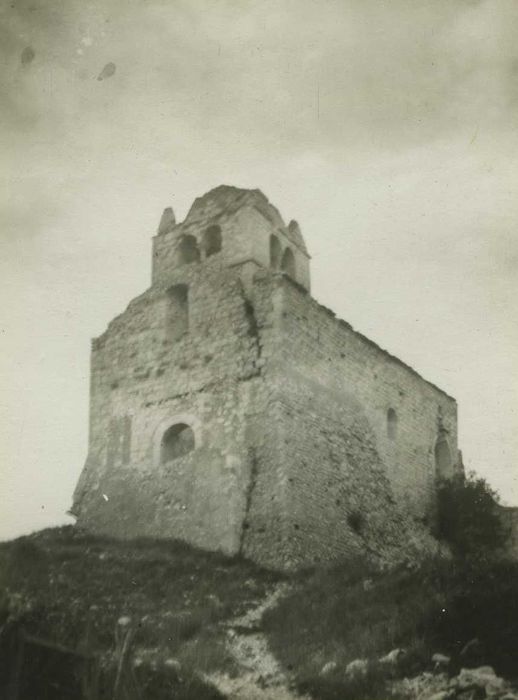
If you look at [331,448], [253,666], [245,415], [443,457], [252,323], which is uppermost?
[252,323]

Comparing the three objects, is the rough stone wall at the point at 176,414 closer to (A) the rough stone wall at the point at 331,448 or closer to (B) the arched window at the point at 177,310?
(B) the arched window at the point at 177,310

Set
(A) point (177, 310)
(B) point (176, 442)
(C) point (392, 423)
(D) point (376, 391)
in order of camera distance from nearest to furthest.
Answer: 1. (B) point (176, 442)
2. (A) point (177, 310)
3. (D) point (376, 391)
4. (C) point (392, 423)

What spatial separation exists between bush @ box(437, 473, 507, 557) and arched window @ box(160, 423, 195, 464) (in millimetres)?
7748

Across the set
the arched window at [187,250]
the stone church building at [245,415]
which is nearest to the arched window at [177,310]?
the stone church building at [245,415]

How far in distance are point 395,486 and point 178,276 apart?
7.64m

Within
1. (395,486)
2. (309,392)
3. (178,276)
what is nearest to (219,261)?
(178,276)

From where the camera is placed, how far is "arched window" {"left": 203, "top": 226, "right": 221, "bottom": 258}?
1944 centimetres

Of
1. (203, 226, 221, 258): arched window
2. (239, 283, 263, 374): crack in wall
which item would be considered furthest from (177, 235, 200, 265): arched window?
(239, 283, 263, 374): crack in wall

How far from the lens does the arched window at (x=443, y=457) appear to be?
22719 mm

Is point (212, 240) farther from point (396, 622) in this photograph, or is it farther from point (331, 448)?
point (396, 622)

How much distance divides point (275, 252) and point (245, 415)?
5.77 metres

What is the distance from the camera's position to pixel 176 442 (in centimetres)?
1781

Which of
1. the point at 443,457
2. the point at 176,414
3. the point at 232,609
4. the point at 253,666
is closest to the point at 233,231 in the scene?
the point at 176,414

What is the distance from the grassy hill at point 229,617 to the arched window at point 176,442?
241 centimetres
